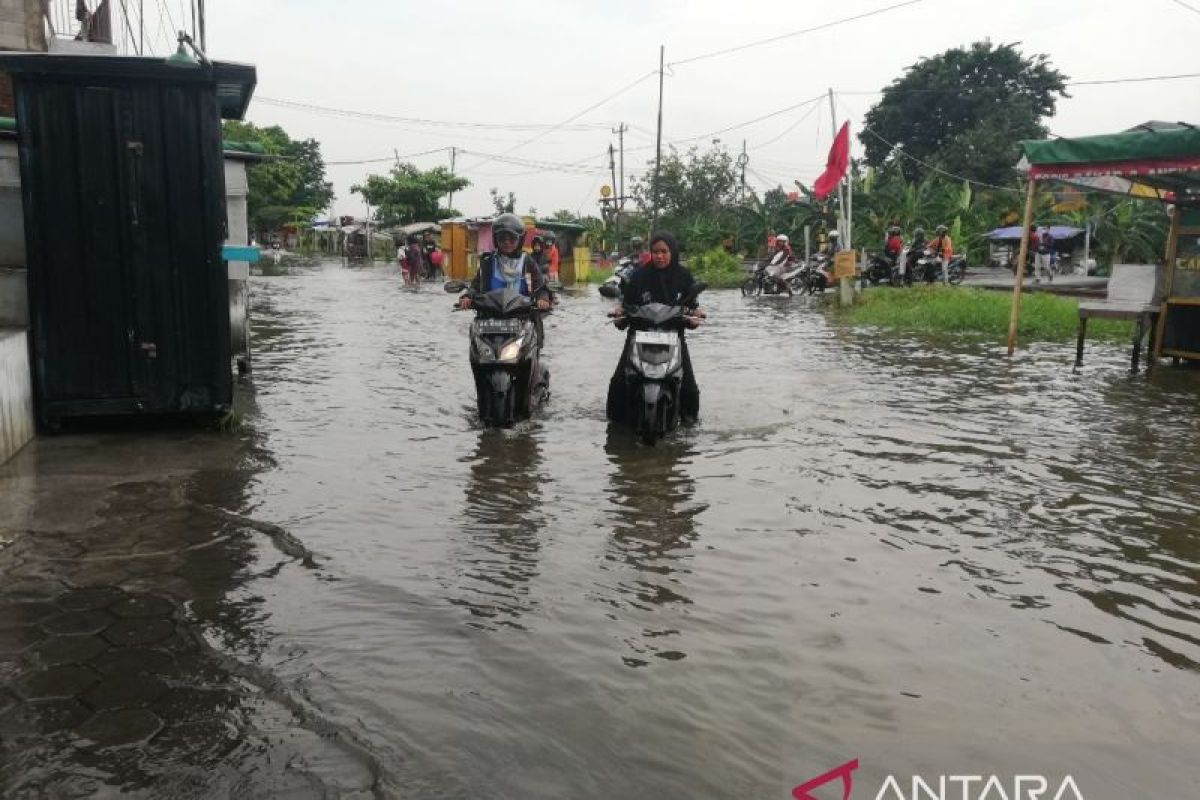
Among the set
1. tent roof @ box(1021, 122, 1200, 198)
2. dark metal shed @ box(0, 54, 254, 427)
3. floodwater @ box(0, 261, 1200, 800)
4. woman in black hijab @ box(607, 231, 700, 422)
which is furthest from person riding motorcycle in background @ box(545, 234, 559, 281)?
dark metal shed @ box(0, 54, 254, 427)

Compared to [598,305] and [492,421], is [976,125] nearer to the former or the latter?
[598,305]

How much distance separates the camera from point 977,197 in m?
37.3

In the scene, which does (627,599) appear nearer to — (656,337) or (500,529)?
(500,529)

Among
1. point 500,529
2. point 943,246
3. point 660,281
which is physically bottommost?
point 500,529

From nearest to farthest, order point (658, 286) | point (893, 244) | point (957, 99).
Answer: point (658, 286) → point (893, 244) → point (957, 99)

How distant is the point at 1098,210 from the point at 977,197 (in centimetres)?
898

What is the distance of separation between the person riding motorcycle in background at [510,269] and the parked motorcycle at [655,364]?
38.9 inches

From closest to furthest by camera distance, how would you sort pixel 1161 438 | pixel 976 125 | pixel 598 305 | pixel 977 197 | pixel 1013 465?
pixel 1013 465
pixel 1161 438
pixel 598 305
pixel 977 197
pixel 976 125

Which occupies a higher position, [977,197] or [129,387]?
[977,197]

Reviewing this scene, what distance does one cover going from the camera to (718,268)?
36.9 meters

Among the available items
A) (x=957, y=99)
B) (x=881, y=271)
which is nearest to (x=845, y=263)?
(x=881, y=271)

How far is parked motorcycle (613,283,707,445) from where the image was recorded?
715 centimetres

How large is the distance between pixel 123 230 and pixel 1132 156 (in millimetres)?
9512

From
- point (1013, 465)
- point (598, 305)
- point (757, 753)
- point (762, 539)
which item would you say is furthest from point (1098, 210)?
point (757, 753)
